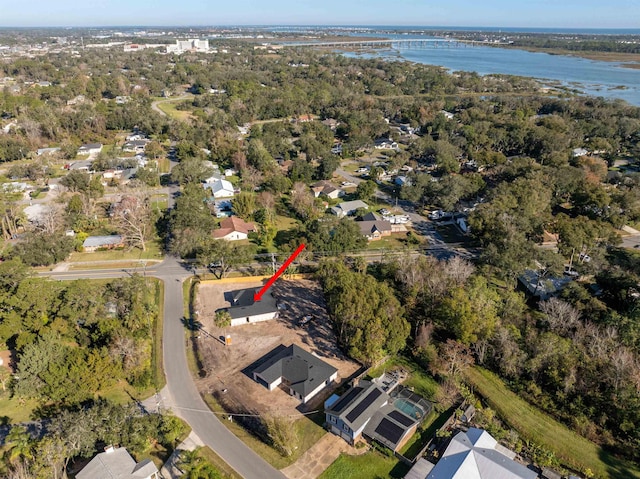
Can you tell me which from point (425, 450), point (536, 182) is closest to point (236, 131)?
point (536, 182)

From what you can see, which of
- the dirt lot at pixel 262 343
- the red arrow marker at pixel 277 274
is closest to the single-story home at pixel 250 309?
the red arrow marker at pixel 277 274

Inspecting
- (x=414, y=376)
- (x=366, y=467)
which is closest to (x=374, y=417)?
(x=366, y=467)

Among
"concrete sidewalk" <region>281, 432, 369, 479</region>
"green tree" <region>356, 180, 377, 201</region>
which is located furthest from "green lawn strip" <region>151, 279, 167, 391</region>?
"green tree" <region>356, 180, 377, 201</region>

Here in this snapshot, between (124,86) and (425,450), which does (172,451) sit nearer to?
(425,450)

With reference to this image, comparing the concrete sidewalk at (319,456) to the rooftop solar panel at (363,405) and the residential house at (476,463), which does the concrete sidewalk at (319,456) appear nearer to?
the rooftop solar panel at (363,405)

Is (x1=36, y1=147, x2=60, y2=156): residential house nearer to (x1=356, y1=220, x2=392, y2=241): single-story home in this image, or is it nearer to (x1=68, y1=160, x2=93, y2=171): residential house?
(x1=68, y1=160, x2=93, y2=171): residential house

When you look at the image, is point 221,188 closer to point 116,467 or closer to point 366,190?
point 366,190
